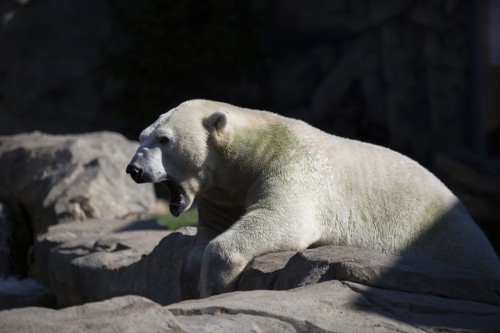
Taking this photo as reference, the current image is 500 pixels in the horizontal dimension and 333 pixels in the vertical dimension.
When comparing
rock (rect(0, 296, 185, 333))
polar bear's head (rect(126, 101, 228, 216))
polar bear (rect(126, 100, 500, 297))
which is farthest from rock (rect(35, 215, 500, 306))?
rock (rect(0, 296, 185, 333))

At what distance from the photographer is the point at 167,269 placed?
16.8 feet

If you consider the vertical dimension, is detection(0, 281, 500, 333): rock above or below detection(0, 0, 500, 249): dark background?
below

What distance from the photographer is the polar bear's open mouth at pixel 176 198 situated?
459 centimetres

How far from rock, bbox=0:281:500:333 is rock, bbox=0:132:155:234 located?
3.93 meters

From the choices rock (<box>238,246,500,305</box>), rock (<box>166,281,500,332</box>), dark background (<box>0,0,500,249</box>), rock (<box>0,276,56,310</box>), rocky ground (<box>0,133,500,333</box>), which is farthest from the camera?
dark background (<box>0,0,500,249</box>)

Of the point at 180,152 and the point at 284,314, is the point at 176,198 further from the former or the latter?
the point at 284,314

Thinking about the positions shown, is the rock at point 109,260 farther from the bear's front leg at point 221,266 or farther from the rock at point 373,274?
the rock at point 373,274

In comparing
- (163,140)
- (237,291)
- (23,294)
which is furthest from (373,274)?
(23,294)

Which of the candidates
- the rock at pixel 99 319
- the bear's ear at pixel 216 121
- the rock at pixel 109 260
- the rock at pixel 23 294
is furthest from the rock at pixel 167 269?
the rock at pixel 99 319

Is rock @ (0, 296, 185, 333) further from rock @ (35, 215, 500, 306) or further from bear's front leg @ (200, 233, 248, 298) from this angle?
bear's front leg @ (200, 233, 248, 298)

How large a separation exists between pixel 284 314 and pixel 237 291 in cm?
55

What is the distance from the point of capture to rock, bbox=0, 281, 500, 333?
2.93 m

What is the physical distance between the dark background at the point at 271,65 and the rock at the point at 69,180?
13.5ft

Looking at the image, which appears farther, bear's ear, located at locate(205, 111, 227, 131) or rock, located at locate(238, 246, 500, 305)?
bear's ear, located at locate(205, 111, 227, 131)
